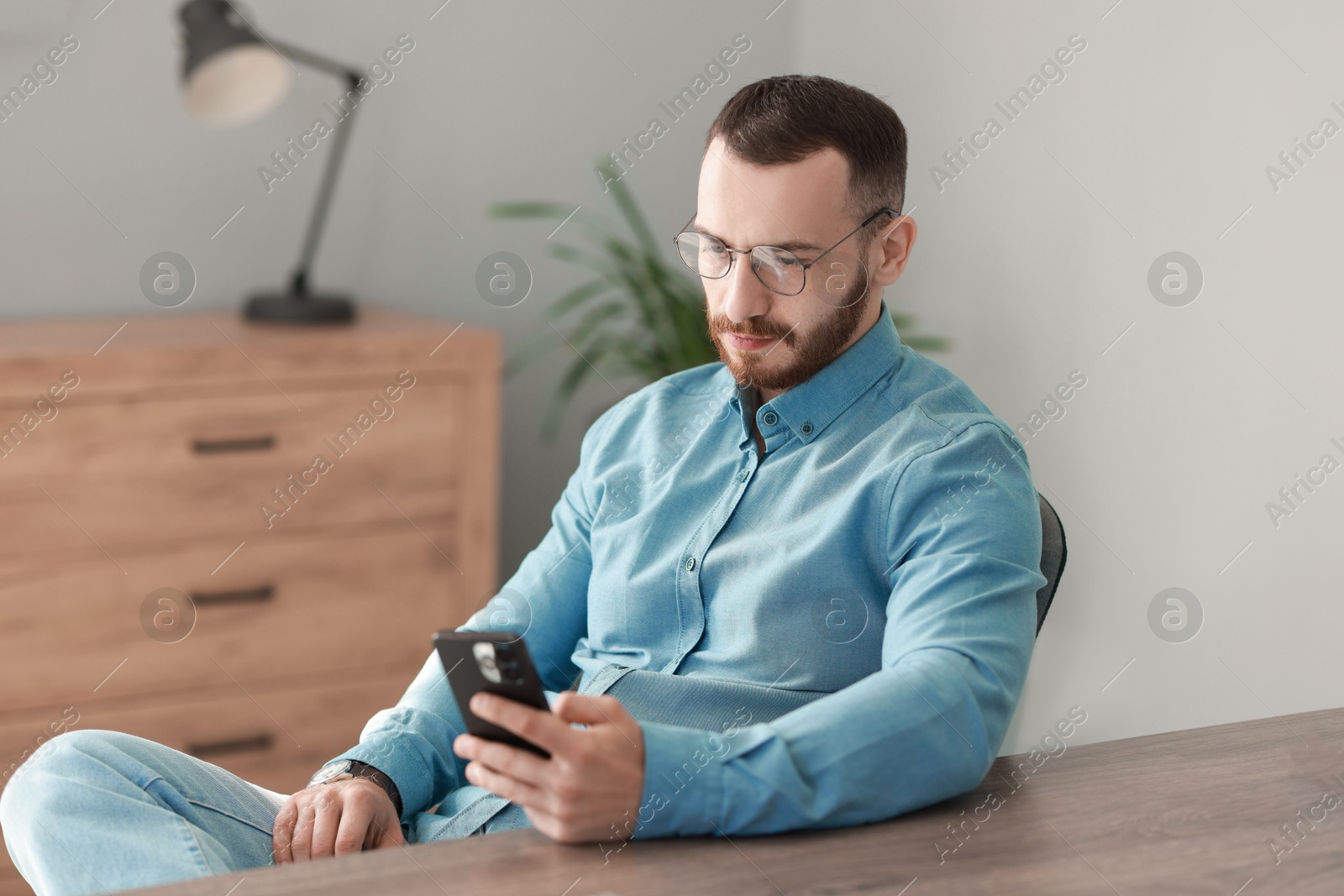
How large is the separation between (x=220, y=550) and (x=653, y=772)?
171 centimetres

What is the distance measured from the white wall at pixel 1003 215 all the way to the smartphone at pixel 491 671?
1.40 metres

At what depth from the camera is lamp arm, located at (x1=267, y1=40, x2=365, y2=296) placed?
8.87 feet

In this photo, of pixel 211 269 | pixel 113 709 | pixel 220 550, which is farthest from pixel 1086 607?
pixel 211 269

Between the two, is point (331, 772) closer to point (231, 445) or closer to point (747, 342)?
point (747, 342)

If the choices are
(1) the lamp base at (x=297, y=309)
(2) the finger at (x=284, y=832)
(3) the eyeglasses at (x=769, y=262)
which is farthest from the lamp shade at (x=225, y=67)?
(2) the finger at (x=284, y=832)

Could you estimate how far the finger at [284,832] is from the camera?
49.8 inches

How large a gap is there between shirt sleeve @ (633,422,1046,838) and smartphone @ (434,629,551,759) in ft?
0.35

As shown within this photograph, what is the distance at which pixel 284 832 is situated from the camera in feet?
4.19

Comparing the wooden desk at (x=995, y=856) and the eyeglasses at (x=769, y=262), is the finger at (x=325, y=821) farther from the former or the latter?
the eyeglasses at (x=769, y=262)

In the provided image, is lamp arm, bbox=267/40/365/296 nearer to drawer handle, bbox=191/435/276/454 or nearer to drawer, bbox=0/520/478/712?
drawer handle, bbox=191/435/276/454

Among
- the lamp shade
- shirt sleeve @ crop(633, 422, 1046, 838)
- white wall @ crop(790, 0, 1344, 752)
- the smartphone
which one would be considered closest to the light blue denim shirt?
shirt sleeve @ crop(633, 422, 1046, 838)

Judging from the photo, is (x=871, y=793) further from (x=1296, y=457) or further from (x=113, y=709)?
(x=113, y=709)

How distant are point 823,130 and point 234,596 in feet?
5.49

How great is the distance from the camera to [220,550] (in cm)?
247
